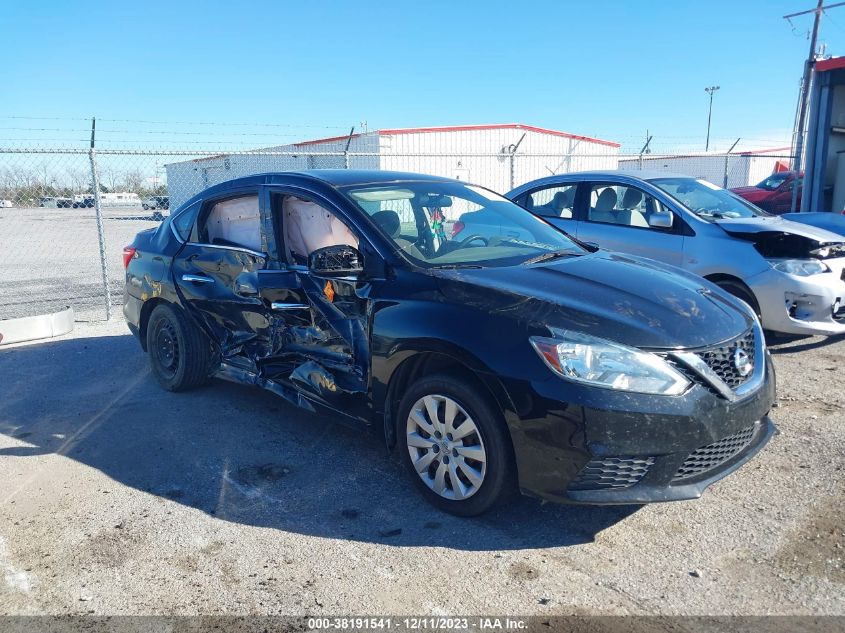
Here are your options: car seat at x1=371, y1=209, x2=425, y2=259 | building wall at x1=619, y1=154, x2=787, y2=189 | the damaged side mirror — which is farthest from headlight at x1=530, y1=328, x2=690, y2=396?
building wall at x1=619, y1=154, x2=787, y2=189

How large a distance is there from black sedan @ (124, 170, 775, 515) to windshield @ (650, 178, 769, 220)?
253 cm

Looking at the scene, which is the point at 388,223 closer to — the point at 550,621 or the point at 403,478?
the point at 403,478

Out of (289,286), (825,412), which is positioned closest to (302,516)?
(289,286)

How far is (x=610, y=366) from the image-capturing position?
9.54 ft

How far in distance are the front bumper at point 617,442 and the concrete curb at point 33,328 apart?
249 inches

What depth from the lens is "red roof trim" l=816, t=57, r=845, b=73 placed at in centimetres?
1235

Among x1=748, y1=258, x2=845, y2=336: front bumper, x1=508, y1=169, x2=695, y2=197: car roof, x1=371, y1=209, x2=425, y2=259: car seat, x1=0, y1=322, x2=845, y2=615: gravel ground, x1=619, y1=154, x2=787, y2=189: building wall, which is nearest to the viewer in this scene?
x1=0, y1=322, x2=845, y2=615: gravel ground

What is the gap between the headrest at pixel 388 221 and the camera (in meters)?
3.84

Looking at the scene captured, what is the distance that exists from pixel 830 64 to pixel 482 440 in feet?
42.5

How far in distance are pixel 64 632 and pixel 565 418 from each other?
2.16m

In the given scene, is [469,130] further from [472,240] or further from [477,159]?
[472,240]

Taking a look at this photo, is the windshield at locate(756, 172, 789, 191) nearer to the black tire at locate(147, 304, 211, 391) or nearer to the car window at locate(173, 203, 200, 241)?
the car window at locate(173, 203, 200, 241)

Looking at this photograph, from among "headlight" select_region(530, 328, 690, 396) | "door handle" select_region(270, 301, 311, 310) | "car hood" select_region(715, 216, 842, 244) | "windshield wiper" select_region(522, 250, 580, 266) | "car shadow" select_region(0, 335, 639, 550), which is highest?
"car hood" select_region(715, 216, 842, 244)

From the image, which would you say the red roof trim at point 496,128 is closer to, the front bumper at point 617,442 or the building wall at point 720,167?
the building wall at point 720,167
